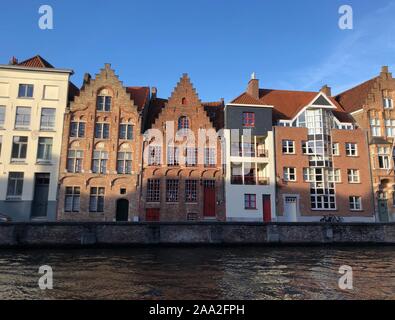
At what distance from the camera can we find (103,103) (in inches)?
1168

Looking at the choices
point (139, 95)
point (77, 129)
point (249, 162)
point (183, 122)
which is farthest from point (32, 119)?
point (249, 162)

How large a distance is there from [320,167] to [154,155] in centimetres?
1548

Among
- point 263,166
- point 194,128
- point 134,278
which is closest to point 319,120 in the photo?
point 263,166

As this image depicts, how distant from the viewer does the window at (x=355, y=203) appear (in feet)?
98.0

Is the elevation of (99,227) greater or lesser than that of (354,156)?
lesser

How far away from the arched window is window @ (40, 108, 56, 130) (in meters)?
11.3

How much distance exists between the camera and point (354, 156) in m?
31.0

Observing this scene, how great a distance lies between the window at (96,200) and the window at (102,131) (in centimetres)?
477

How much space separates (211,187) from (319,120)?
12370mm

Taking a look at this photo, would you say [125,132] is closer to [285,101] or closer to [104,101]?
[104,101]

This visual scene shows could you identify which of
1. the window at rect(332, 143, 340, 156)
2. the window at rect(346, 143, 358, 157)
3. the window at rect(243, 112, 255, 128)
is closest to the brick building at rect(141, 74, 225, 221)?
the window at rect(243, 112, 255, 128)

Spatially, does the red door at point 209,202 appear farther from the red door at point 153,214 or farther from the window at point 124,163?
the window at point 124,163
